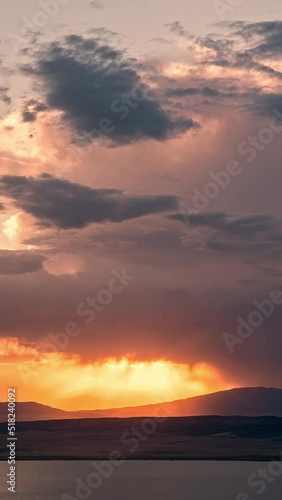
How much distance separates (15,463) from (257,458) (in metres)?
57.6

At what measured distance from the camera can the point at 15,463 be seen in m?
200

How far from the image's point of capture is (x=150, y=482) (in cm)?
13800

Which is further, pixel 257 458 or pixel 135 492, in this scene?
pixel 257 458

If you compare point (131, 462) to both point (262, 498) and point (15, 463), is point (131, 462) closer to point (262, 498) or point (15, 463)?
point (15, 463)

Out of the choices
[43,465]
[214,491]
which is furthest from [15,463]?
[214,491]

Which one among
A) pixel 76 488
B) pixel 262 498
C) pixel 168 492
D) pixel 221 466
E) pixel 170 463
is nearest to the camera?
pixel 262 498

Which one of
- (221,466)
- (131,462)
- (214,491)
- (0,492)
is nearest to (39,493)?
(0,492)

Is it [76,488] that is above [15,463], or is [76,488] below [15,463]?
below

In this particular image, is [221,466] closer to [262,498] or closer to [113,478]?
[113,478]

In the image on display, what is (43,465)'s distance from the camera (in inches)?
7495

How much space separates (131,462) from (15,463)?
27.7m

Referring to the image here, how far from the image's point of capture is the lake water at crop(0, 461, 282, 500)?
394 ft

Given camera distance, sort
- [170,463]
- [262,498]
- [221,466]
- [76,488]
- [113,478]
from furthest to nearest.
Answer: [170,463] → [221,466] → [113,478] → [76,488] → [262,498]

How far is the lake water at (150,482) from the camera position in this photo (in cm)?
12000
